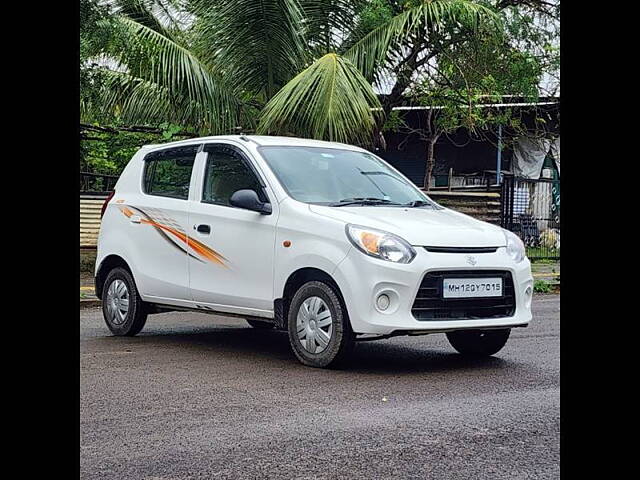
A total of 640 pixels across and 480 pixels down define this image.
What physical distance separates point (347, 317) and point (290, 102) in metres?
8.11

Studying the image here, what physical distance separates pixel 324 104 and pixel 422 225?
7442mm

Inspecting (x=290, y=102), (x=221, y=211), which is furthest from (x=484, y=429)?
(x=290, y=102)

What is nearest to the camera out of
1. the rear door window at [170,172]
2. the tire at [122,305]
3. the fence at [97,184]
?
the rear door window at [170,172]

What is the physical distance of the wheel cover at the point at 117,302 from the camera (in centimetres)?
938

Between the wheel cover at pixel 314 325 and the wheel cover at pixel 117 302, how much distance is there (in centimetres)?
242

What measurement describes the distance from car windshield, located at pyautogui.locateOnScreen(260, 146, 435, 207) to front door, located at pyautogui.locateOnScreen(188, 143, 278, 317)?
236 mm

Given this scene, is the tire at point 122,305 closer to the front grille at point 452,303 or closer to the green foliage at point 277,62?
the front grille at point 452,303

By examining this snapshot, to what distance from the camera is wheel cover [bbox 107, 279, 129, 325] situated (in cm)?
938

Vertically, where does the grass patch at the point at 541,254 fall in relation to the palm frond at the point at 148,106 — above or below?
below

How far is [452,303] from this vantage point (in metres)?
7.32

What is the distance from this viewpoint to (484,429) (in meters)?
5.42

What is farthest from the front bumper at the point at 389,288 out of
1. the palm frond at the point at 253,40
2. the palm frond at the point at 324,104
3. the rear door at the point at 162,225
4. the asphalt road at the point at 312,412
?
the palm frond at the point at 253,40
